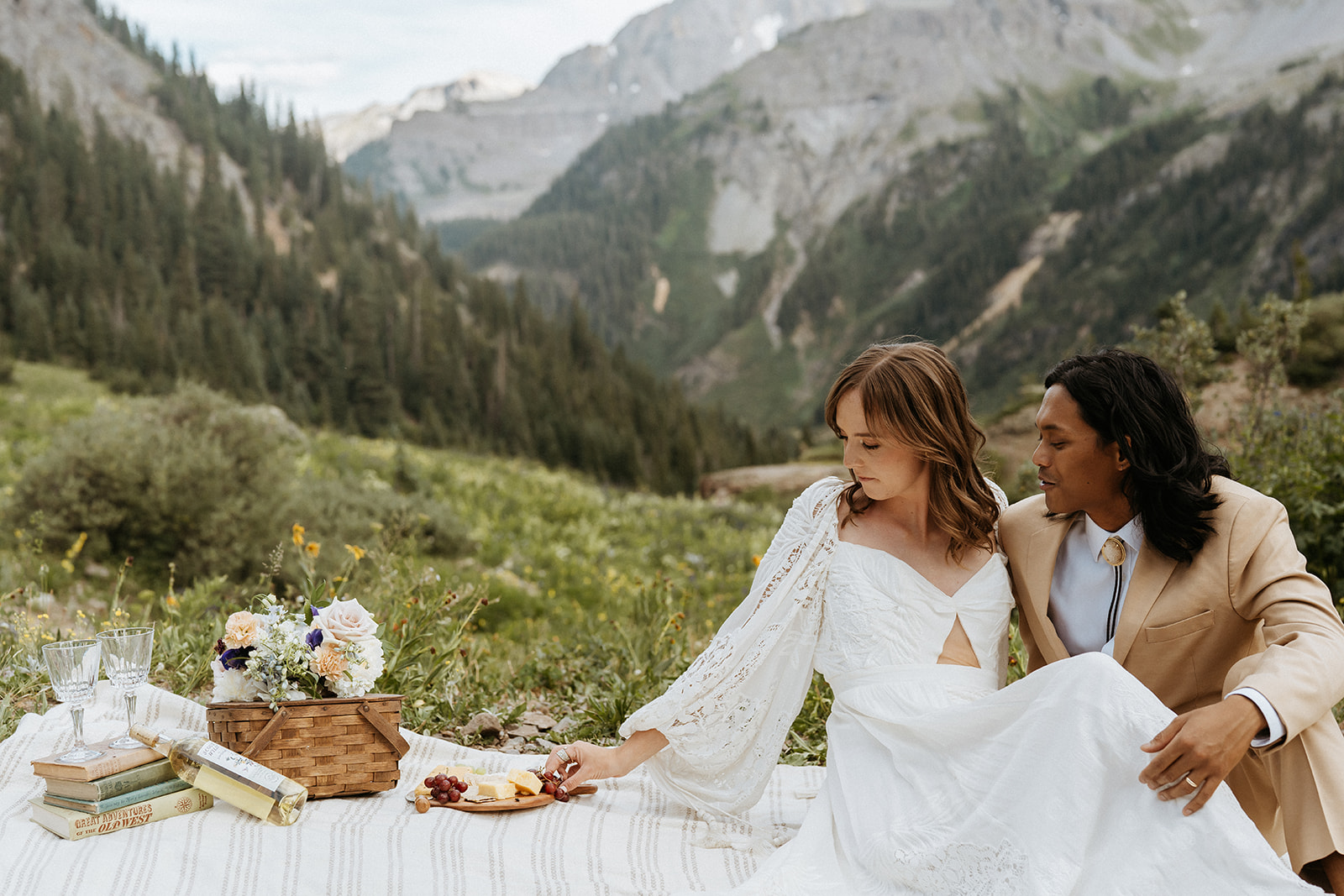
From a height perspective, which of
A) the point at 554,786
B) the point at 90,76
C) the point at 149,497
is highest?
the point at 90,76

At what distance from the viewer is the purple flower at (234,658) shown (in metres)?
3.65

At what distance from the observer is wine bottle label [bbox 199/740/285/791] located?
11.1ft

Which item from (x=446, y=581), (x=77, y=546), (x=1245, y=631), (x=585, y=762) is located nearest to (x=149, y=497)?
(x=446, y=581)

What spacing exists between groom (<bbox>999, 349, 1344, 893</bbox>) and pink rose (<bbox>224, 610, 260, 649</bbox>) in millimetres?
2834

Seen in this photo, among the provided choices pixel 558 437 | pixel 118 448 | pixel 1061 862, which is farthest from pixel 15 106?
pixel 1061 862

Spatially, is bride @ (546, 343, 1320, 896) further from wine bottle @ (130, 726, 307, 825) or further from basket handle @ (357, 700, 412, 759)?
wine bottle @ (130, 726, 307, 825)

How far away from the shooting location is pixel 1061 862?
266 centimetres

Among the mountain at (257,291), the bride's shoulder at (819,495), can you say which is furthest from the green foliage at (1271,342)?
the mountain at (257,291)

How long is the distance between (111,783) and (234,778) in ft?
1.23

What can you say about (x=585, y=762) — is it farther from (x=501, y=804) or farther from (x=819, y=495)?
(x=819, y=495)

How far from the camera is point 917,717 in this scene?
3.20 m

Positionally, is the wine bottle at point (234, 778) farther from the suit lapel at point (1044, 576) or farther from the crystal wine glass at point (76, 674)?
the suit lapel at point (1044, 576)

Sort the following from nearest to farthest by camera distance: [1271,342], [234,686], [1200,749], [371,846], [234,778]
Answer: [1200,749], [371,846], [234,778], [234,686], [1271,342]

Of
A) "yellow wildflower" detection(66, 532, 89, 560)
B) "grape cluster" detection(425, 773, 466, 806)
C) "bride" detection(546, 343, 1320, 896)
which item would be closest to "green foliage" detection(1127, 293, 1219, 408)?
"bride" detection(546, 343, 1320, 896)
